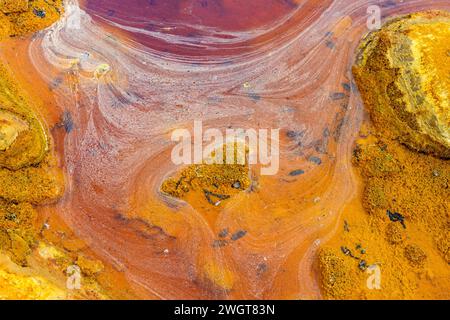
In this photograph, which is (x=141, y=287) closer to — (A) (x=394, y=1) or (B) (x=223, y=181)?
(B) (x=223, y=181)

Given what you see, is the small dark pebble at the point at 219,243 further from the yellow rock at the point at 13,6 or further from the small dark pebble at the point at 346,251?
the yellow rock at the point at 13,6

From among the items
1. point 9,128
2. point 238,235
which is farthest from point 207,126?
point 9,128

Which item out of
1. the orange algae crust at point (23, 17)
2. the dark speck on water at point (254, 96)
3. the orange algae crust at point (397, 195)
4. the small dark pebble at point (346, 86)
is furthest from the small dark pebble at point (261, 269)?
the orange algae crust at point (23, 17)

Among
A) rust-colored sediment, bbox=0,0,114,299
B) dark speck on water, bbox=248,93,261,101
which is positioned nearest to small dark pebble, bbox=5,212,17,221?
rust-colored sediment, bbox=0,0,114,299

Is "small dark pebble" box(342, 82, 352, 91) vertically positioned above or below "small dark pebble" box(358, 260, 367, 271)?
above

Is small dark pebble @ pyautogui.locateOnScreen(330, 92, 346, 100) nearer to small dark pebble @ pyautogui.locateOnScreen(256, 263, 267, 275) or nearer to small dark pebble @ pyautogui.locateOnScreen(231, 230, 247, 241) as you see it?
small dark pebble @ pyautogui.locateOnScreen(231, 230, 247, 241)

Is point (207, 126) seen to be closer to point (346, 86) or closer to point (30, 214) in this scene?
point (346, 86)
